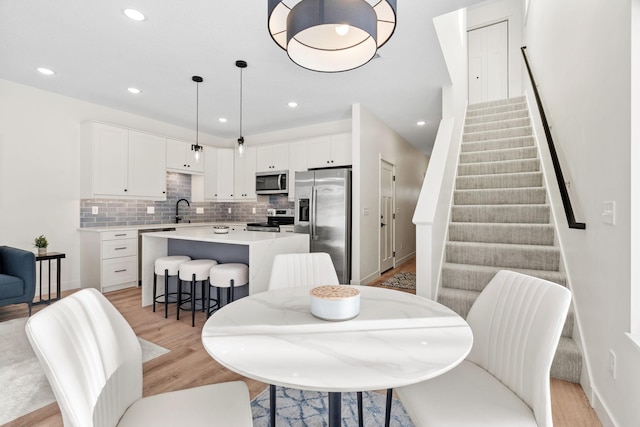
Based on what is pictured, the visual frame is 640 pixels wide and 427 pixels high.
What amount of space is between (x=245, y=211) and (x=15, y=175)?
11.3 ft

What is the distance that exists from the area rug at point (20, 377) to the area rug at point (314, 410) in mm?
1149

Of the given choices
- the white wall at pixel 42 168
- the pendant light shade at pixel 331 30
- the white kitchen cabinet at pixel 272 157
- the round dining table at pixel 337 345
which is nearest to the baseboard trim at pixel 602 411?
the round dining table at pixel 337 345

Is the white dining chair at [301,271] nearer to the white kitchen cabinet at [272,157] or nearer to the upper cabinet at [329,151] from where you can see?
the upper cabinet at [329,151]

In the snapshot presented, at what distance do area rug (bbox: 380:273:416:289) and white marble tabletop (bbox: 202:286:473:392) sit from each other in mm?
3253

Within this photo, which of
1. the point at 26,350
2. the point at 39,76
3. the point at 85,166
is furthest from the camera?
the point at 85,166

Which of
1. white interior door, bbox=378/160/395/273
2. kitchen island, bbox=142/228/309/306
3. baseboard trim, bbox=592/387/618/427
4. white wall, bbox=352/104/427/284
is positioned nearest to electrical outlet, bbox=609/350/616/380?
baseboard trim, bbox=592/387/618/427

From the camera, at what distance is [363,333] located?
107 centimetres

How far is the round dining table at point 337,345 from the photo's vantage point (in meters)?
0.80

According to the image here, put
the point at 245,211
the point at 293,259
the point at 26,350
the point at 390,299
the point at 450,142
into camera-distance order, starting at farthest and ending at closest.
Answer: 1. the point at 245,211
2. the point at 450,142
3. the point at 26,350
4. the point at 293,259
5. the point at 390,299

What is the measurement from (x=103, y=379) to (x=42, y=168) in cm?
426

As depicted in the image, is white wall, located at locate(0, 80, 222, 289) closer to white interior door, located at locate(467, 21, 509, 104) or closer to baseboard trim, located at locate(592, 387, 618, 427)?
baseboard trim, located at locate(592, 387, 618, 427)

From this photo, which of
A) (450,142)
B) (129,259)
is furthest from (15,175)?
(450,142)

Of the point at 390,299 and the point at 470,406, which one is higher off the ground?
the point at 390,299

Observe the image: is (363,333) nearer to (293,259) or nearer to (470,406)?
(470,406)
